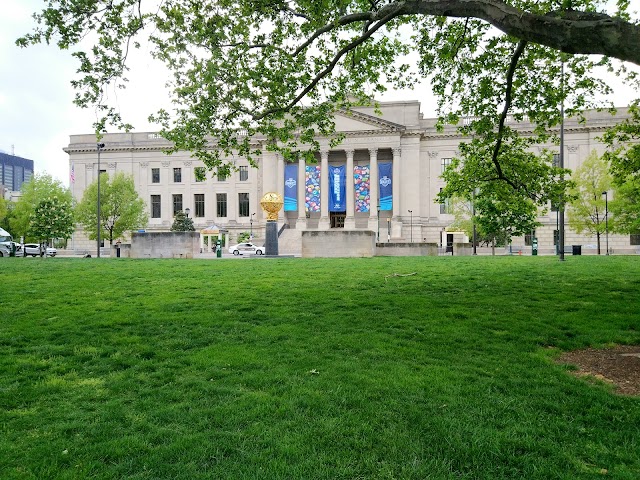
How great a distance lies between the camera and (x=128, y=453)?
344 centimetres

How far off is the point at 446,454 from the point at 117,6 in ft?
34.5

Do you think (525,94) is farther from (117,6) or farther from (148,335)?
(148,335)

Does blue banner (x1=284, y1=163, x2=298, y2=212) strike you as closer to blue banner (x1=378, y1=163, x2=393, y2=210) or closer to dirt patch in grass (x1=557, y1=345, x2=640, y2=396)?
blue banner (x1=378, y1=163, x2=393, y2=210)

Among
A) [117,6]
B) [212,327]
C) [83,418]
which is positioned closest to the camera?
[83,418]

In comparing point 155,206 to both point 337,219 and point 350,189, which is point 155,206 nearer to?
point 337,219

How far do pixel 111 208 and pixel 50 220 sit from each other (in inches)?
289

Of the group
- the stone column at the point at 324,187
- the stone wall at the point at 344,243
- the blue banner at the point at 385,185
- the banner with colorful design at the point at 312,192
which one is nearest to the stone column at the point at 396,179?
the blue banner at the point at 385,185

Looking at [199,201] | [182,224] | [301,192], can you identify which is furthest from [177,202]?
[182,224]

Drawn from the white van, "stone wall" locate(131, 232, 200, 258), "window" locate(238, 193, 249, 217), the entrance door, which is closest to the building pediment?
the entrance door

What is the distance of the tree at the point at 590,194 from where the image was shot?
149 ft

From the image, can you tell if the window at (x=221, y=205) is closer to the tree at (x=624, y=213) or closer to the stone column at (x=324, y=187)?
the stone column at (x=324, y=187)

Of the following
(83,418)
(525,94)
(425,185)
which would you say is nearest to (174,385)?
(83,418)

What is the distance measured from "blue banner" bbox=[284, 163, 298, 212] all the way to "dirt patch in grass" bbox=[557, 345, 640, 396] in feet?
191

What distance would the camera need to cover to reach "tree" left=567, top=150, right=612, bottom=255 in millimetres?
45344
